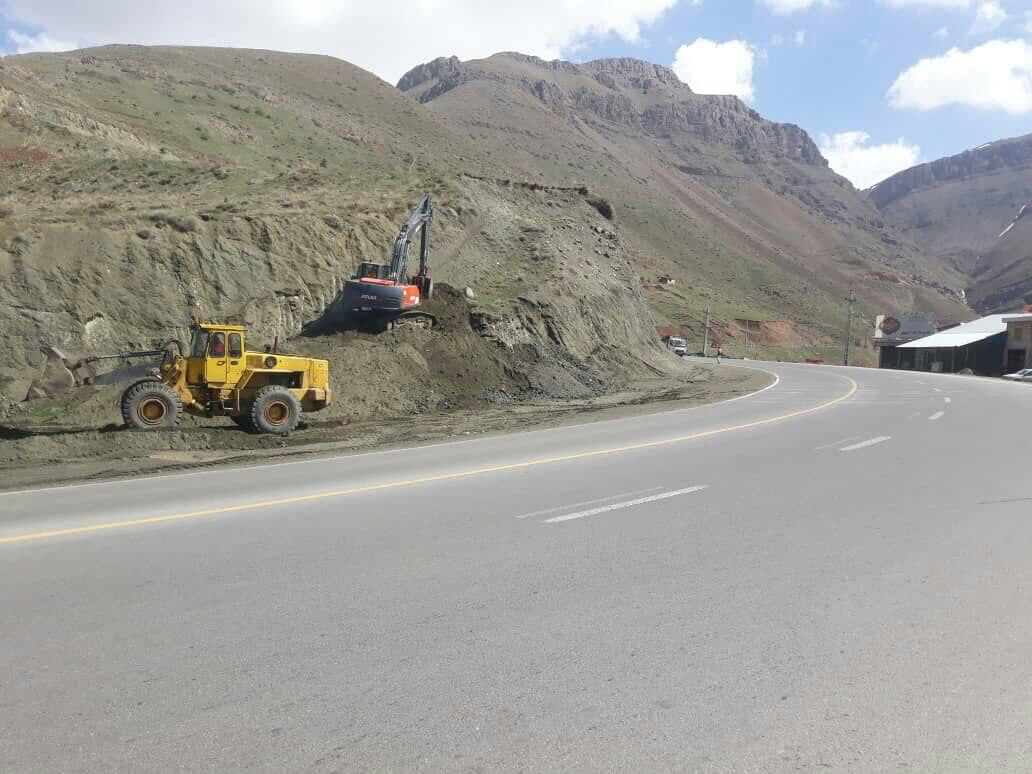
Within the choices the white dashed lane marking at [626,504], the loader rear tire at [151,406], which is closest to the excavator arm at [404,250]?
the loader rear tire at [151,406]

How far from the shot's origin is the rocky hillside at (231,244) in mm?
23625

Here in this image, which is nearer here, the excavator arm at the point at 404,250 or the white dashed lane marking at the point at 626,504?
the white dashed lane marking at the point at 626,504

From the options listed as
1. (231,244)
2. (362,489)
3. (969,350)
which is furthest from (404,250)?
(969,350)

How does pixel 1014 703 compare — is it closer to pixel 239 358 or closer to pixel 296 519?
pixel 296 519

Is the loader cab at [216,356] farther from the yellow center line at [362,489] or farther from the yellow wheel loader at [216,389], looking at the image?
the yellow center line at [362,489]

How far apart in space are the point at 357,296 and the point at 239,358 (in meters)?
8.63

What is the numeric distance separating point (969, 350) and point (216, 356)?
69.3 m

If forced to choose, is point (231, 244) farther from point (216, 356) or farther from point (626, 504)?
point (626, 504)

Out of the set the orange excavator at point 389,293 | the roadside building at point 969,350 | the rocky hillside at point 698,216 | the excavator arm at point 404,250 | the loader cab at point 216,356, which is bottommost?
the roadside building at point 969,350

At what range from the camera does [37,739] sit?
3545 millimetres

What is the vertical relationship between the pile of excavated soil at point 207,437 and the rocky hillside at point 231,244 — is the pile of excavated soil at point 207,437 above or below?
below

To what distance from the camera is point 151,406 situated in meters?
16.4

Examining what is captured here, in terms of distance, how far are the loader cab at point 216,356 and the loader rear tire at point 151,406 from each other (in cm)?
73

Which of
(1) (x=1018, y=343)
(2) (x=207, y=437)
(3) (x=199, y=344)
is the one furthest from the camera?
(1) (x=1018, y=343)
